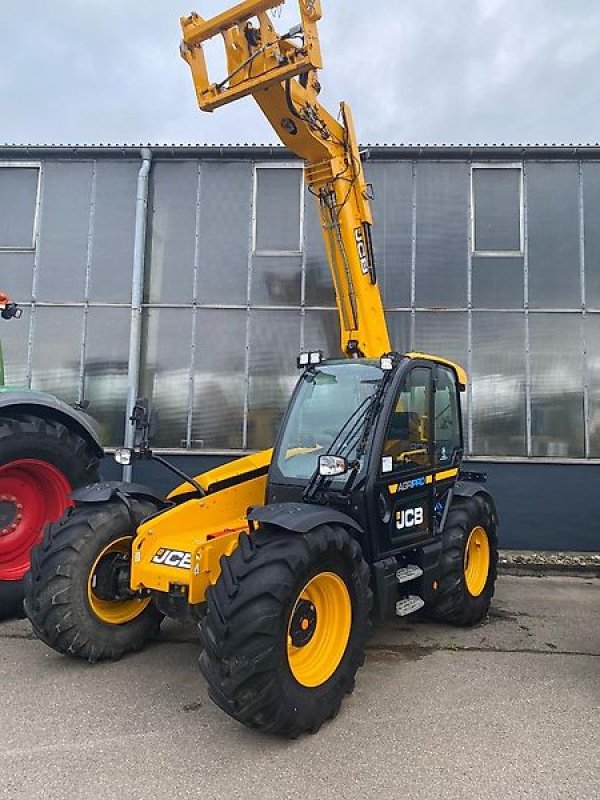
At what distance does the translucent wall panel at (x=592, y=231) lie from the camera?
29.7ft

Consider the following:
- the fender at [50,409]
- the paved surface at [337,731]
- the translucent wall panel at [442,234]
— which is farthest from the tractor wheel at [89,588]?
the translucent wall panel at [442,234]

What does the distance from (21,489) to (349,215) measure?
409 cm

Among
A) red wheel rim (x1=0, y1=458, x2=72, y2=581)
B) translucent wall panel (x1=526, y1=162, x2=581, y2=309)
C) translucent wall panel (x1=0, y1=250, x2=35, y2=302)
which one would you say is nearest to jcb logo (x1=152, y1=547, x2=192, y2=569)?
red wheel rim (x1=0, y1=458, x2=72, y2=581)

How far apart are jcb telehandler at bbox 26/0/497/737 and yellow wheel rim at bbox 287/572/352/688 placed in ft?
0.03

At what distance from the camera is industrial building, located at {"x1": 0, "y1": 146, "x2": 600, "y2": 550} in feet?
29.5

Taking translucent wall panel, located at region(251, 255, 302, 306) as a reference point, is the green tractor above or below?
below

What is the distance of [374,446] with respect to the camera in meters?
4.28

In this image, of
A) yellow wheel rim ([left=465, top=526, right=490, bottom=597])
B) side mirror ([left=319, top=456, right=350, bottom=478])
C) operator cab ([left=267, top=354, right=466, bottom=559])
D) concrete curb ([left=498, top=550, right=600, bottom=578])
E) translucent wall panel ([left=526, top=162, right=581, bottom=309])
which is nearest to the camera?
side mirror ([left=319, top=456, right=350, bottom=478])

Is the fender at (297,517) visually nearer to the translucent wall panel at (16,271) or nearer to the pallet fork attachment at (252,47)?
the pallet fork attachment at (252,47)

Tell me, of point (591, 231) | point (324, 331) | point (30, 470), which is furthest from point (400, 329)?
point (30, 470)

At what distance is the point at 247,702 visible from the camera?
10.1ft

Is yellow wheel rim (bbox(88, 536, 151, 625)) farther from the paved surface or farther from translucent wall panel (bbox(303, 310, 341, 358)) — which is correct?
translucent wall panel (bbox(303, 310, 341, 358))

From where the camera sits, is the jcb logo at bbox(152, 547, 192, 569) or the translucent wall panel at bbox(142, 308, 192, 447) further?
the translucent wall panel at bbox(142, 308, 192, 447)

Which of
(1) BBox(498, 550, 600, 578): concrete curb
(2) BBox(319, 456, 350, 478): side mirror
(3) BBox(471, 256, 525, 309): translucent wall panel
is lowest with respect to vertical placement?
(1) BBox(498, 550, 600, 578): concrete curb
